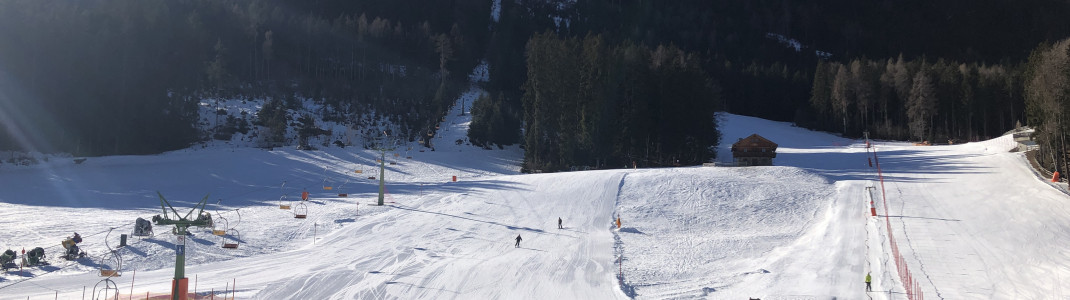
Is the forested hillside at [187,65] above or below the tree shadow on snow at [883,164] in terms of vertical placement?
above

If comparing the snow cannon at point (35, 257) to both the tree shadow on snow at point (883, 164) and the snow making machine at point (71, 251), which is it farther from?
the tree shadow on snow at point (883, 164)

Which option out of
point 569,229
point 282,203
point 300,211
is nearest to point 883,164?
point 569,229

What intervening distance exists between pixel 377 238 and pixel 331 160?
2781 centimetres

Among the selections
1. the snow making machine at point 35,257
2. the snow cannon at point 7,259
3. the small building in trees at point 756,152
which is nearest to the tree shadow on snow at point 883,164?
the small building in trees at point 756,152

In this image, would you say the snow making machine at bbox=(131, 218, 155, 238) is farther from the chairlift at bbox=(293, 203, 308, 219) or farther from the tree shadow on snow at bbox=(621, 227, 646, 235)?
the tree shadow on snow at bbox=(621, 227, 646, 235)

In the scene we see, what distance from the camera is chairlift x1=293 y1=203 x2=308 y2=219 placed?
1386 inches

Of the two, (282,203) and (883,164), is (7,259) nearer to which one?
(282,203)

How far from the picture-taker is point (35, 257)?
24.6 m

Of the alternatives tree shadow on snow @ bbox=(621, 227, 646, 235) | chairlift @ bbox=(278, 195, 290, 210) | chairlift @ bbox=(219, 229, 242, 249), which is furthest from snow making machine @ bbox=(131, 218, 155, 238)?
tree shadow on snow @ bbox=(621, 227, 646, 235)

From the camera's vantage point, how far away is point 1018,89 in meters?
67.8

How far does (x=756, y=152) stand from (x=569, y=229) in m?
21.3

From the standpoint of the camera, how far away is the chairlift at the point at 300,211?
35.2 m

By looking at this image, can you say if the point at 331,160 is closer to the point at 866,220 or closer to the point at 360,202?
the point at 360,202

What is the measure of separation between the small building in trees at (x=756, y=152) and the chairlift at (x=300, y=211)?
2954 centimetres
